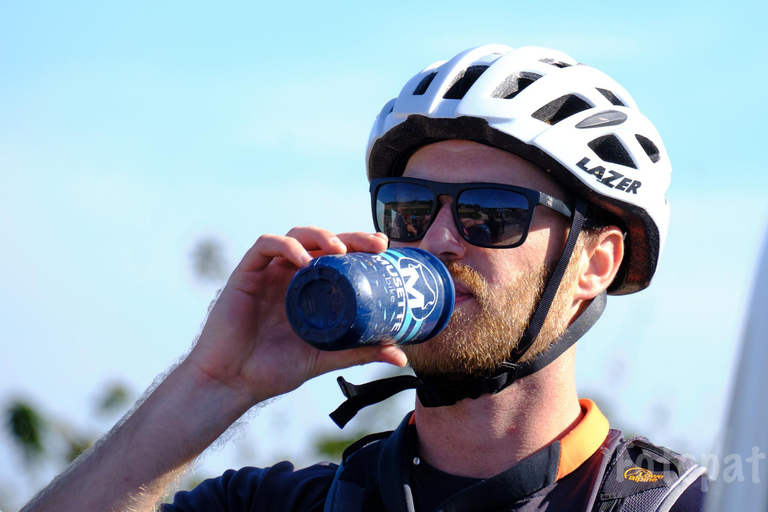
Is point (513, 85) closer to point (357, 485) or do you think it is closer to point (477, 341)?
point (477, 341)

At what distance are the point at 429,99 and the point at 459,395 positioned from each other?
1.27 m

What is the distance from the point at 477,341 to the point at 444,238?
0.43 metres

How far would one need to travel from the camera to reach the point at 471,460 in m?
3.17

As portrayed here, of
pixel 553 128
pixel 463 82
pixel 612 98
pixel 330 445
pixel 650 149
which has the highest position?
pixel 463 82

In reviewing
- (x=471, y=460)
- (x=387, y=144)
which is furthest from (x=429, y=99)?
(x=471, y=460)

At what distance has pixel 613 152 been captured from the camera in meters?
3.60

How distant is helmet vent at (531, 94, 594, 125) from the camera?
11.7ft

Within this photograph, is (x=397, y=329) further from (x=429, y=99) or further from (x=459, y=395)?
(x=429, y=99)

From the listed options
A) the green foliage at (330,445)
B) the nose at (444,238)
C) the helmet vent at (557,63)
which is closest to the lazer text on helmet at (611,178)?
the nose at (444,238)

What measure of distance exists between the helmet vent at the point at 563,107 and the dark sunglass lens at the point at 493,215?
1.62ft

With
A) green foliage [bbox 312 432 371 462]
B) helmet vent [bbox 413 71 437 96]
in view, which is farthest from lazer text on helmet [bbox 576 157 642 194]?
green foliage [bbox 312 432 371 462]

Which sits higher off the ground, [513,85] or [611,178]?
[513,85]

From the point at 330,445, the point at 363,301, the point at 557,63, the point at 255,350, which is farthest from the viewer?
the point at 330,445

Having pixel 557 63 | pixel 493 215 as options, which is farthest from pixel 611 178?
pixel 557 63
